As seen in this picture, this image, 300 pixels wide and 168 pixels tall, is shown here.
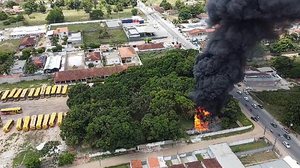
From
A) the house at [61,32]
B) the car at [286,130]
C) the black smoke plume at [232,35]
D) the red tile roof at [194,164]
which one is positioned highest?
the black smoke plume at [232,35]

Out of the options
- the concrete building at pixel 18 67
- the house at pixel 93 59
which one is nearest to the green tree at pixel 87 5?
the house at pixel 93 59

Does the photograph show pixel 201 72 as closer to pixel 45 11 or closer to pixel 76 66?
pixel 76 66

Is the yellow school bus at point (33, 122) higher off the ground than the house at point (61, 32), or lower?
lower

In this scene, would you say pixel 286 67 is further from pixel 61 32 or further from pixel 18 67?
pixel 61 32

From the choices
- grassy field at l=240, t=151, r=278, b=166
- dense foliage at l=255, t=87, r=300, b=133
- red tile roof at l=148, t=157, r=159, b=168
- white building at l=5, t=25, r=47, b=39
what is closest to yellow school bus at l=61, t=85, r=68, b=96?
red tile roof at l=148, t=157, r=159, b=168

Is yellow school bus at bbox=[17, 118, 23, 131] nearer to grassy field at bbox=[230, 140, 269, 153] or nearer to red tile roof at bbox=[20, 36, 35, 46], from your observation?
grassy field at bbox=[230, 140, 269, 153]

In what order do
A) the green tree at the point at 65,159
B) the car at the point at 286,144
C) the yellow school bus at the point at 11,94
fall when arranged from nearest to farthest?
the green tree at the point at 65,159
the car at the point at 286,144
the yellow school bus at the point at 11,94

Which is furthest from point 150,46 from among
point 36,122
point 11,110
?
point 36,122

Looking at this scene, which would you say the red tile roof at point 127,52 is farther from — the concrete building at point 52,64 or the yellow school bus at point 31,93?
the yellow school bus at point 31,93
